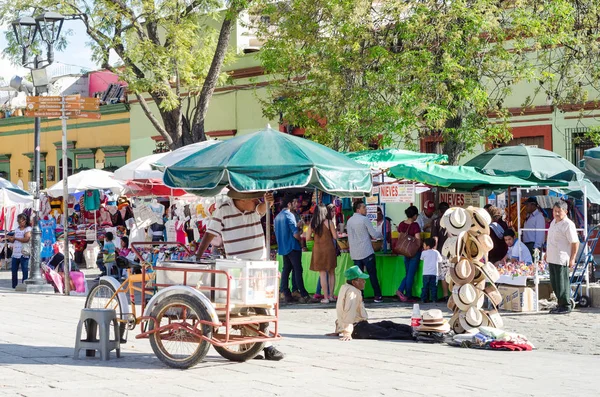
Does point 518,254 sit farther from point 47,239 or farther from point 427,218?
point 47,239

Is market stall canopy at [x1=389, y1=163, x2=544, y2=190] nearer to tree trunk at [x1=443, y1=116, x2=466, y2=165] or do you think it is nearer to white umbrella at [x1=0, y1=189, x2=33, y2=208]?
tree trunk at [x1=443, y1=116, x2=466, y2=165]

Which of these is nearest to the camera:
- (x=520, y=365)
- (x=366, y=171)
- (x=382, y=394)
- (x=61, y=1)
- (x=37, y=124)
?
(x=382, y=394)

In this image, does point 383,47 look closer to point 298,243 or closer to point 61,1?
point 298,243

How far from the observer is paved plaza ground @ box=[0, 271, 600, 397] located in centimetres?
867

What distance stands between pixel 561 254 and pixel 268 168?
643cm

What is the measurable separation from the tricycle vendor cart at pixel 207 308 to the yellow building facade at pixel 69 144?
2826cm

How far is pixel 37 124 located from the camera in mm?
21969

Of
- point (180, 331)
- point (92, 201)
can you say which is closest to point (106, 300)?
point (180, 331)

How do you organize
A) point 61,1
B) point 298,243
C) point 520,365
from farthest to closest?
point 61,1, point 298,243, point 520,365

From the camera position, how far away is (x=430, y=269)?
16.8 metres

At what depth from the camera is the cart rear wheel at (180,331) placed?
31.8ft

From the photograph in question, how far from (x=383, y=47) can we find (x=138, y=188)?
18.8 ft

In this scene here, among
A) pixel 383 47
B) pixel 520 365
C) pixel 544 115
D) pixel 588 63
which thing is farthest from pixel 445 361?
pixel 544 115

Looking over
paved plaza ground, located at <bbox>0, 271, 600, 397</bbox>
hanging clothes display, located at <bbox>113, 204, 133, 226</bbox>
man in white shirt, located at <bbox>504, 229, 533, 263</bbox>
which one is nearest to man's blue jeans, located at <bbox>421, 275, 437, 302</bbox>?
man in white shirt, located at <bbox>504, 229, 533, 263</bbox>
